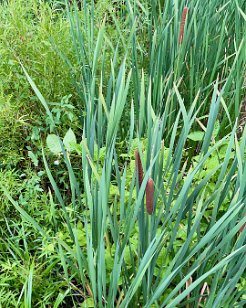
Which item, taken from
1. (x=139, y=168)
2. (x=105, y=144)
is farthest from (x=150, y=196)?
(x=105, y=144)

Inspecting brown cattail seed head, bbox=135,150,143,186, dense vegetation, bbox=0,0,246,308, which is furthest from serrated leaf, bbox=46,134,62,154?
brown cattail seed head, bbox=135,150,143,186

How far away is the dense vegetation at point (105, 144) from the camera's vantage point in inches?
50.1

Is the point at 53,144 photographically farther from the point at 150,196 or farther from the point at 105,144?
the point at 150,196

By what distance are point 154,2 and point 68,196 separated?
0.92m

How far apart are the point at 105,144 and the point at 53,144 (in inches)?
10.9

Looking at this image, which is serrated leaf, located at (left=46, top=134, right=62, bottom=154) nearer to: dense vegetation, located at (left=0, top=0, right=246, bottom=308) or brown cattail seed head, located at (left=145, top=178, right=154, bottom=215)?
dense vegetation, located at (left=0, top=0, right=246, bottom=308)

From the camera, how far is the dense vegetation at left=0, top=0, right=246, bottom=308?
127 cm

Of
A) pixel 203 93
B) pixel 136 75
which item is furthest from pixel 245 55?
pixel 136 75

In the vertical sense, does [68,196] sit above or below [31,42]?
below

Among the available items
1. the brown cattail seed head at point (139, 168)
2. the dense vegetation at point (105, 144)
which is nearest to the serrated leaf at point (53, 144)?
the dense vegetation at point (105, 144)

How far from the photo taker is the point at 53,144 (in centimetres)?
187

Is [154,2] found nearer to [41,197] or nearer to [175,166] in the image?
[41,197]

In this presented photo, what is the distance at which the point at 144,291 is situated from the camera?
119cm

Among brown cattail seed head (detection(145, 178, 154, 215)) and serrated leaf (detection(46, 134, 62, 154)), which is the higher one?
brown cattail seed head (detection(145, 178, 154, 215))
